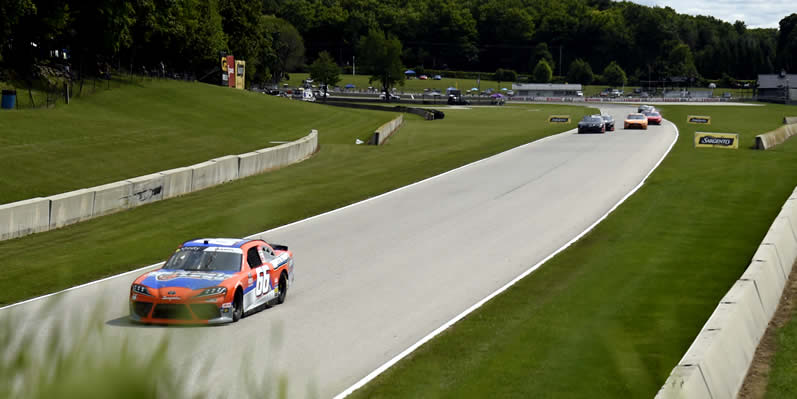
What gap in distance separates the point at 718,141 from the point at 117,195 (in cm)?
3679

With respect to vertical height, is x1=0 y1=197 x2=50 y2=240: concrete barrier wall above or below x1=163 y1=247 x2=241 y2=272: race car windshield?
below

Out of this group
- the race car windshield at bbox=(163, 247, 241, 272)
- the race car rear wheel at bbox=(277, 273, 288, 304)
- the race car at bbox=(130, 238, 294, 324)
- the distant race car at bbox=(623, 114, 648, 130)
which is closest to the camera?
the race car at bbox=(130, 238, 294, 324)

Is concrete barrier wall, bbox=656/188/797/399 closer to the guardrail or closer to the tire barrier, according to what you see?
the guardrail

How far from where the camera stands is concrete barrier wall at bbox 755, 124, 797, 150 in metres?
51.7

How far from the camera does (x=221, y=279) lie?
48.5 feet

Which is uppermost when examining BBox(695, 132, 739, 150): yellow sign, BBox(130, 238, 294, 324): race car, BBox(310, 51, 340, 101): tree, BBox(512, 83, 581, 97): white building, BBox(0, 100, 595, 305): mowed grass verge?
BBox(310, 51, 340, 101): tree

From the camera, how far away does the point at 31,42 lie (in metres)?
64.1

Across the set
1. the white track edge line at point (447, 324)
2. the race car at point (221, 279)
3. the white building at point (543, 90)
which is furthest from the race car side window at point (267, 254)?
the white building at point (543, 90)

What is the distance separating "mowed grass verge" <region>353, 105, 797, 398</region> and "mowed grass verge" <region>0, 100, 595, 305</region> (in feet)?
20.6

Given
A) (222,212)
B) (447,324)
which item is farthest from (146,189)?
(447,324)

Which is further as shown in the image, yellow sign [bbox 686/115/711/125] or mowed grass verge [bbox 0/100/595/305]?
yellow sign [bbox 686/115/711/125]

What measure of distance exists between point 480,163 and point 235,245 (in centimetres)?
2901

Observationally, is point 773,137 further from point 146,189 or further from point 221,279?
point 221,279

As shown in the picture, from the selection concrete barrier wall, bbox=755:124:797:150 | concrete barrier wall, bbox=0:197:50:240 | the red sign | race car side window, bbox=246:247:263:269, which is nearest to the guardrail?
concrete barrier wall, bbox=0:197:50:240
